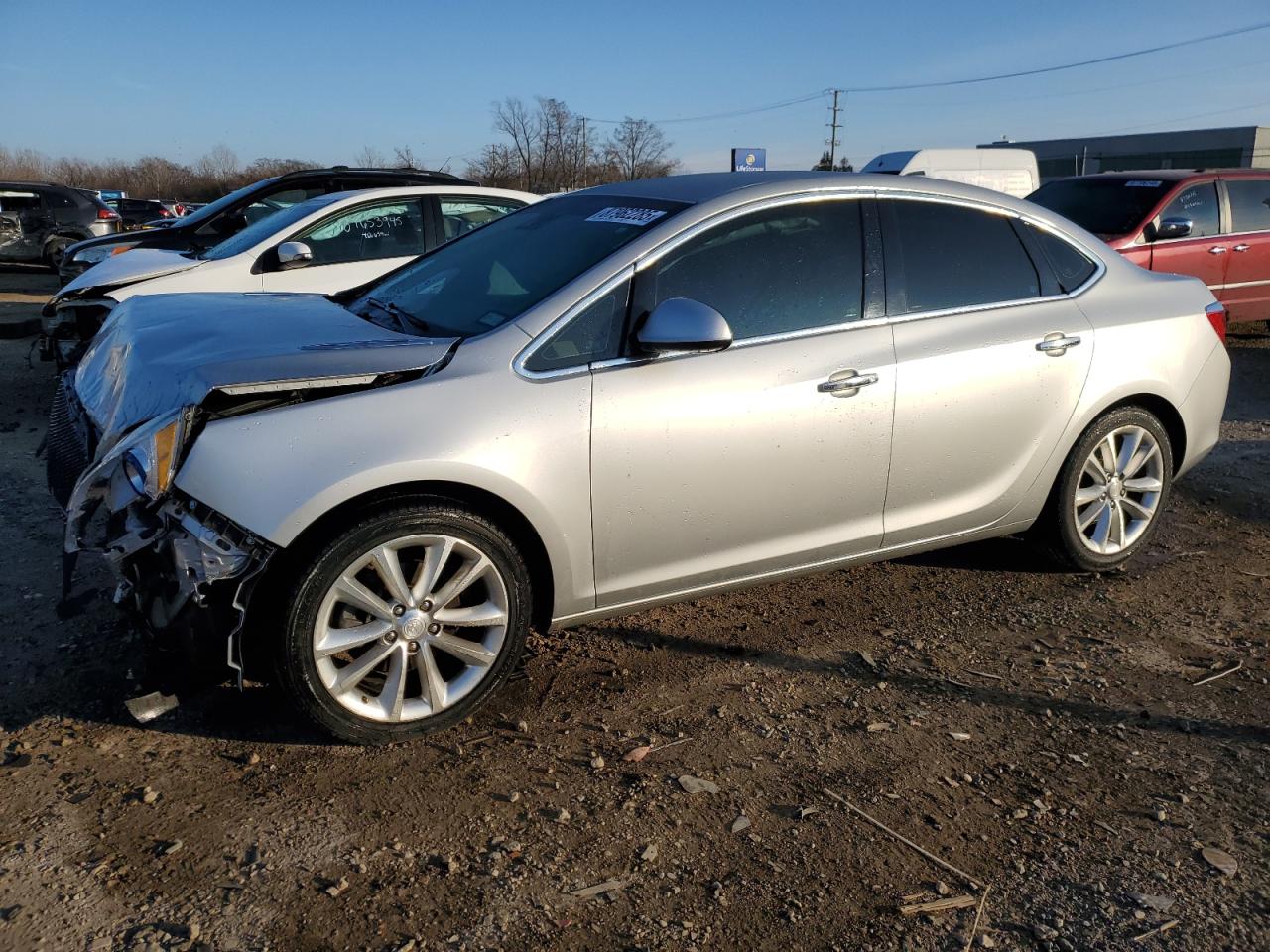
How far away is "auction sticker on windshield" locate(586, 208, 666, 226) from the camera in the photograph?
374cm

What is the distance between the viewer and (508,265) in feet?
13.0

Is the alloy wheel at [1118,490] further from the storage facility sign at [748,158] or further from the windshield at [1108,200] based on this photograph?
the storage facility sign at [748,158]

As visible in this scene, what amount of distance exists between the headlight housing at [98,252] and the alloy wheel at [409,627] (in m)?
7.01

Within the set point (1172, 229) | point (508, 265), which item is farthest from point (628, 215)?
point (1172, 229)

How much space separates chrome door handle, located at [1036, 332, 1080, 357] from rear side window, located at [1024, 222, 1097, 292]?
275 mm

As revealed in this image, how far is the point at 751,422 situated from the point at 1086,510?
6.64 ft

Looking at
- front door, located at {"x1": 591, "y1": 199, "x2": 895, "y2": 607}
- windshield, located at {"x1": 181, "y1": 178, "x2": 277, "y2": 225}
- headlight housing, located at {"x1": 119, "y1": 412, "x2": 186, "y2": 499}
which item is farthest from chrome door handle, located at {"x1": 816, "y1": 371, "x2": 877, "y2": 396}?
windshield, located at {"x1": 181, "y1": 178, "x2": 277, "y2": 225}

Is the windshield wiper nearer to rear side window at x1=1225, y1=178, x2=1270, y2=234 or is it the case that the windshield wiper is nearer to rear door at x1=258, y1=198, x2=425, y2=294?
rear door at x1=258, y1=198, x2=425, y2=294

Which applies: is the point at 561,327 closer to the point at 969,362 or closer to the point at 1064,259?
the point at 969,362

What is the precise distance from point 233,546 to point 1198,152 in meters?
62.1

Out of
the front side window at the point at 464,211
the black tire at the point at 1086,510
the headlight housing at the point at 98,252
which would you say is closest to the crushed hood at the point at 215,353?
the black tire at the point at 1086,510

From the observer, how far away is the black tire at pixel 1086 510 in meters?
4.50

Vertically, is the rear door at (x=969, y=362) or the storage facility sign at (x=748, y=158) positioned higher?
the storage facility sign at (x=748, y=158)

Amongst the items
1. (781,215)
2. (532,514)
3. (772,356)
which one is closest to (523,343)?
(532,514)
